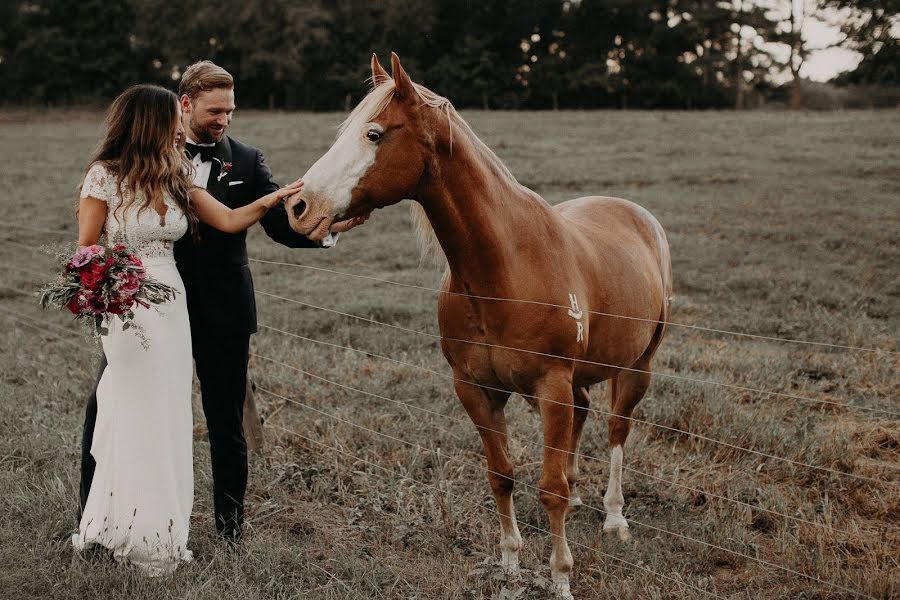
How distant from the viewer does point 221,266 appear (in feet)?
11.7

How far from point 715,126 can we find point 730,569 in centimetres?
2063

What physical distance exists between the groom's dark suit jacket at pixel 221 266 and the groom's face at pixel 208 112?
0.41 ft

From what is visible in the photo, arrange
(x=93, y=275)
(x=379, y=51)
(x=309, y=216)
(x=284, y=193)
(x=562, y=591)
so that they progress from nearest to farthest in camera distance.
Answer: (x=309, y=216), (x=93, y=275), (x=284, y=193), (x=562, y=591), (x=379, y=51)

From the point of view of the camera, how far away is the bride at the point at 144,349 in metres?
3.22

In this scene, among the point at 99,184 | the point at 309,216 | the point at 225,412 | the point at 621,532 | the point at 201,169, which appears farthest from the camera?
the point at 621,532

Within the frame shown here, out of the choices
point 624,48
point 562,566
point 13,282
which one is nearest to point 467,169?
point 562,566

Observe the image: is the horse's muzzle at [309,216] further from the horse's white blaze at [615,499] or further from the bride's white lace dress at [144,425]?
the horse's white blaze at [615,499]

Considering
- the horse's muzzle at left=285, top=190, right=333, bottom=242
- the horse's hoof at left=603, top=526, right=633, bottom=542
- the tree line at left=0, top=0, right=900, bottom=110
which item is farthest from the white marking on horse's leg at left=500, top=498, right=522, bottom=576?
the tree line at left=0, top=0, right=900, bottom=110

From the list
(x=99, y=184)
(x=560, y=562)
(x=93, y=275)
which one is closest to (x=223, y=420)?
(x=93, y=275)

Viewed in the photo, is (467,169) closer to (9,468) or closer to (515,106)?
(9,468)

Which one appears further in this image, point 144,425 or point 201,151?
point 201,151

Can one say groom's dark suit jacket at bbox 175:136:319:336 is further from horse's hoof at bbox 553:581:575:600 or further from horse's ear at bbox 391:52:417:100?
horse's hoof at bbox 553:581:575:600

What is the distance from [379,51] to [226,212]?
41603 mm

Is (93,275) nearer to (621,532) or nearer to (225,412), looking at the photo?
(225,412)
